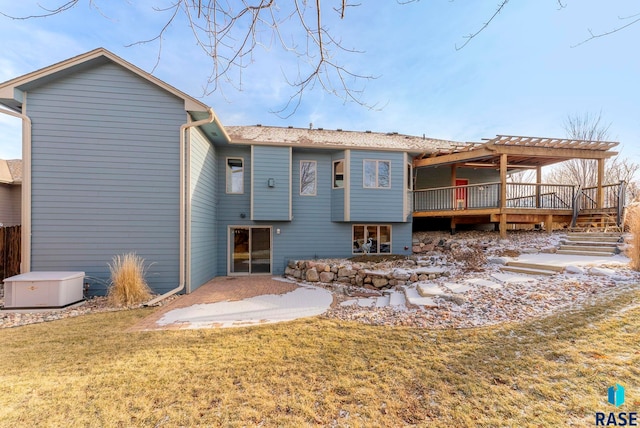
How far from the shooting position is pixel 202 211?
26.1 ft

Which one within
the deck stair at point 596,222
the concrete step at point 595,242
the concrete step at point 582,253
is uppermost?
the deck stair at point 596,222

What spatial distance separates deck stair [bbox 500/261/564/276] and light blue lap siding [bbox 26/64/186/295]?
902cm

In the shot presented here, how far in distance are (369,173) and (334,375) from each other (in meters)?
8.01

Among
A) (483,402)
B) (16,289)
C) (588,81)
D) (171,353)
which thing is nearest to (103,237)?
(16,289)

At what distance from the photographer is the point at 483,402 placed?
7.36 feet

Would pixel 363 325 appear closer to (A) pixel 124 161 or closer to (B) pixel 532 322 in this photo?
(B) pixel 532 322

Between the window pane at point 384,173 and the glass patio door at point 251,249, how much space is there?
4.92 meters

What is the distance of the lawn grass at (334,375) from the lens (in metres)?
2.17

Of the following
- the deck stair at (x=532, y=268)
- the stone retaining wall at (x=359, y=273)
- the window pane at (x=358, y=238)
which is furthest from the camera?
the window pane at (x=358, y=238)

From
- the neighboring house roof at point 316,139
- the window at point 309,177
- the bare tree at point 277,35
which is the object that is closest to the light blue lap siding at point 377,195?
the neighboring house roof at point 316,139

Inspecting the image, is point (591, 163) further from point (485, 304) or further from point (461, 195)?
point (485, 304)

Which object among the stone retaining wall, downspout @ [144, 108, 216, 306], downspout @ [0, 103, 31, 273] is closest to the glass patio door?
the stone retaining wall

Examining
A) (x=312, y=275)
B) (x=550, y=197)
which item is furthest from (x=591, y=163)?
(x=312, y=275)

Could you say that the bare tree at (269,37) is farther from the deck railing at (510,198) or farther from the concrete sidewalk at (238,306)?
the deck railing at (510,198)
